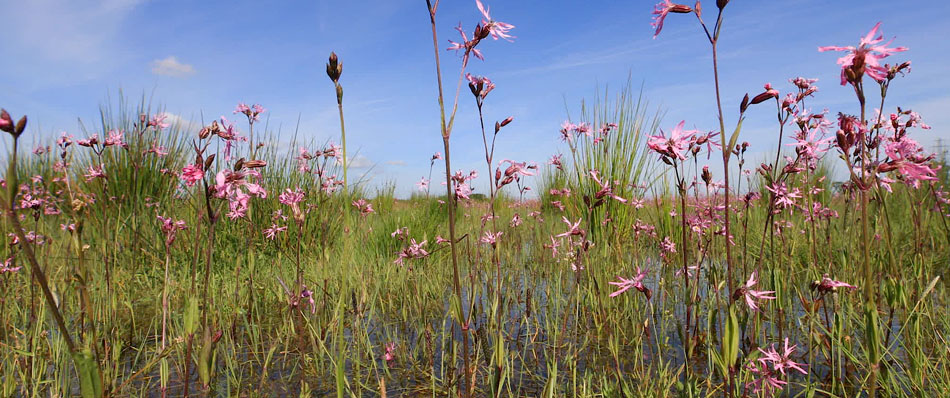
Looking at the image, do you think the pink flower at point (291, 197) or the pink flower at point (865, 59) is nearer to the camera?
the pink flower at point (865, 59)

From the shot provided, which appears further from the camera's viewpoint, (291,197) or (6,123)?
(291,197)

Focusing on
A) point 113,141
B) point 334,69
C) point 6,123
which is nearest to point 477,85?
point 334,69

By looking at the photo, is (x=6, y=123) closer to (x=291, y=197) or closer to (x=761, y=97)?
(x=291, y=197)

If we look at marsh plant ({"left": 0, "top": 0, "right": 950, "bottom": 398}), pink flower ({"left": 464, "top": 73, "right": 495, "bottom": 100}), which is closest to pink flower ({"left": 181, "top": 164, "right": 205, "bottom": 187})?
marsh plant ({"left": 0, "top": 0, "right": 950, "bottom": 398})

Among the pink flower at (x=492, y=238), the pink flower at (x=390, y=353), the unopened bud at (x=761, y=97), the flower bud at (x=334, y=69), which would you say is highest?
the flower bud at (x=334, y=69)

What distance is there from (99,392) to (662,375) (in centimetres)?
158

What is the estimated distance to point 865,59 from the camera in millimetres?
995

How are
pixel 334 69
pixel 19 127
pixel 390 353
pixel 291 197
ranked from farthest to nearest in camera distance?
pixel 390 353 → pixel 291 197 → pixel 334 69 → pixel 19 127

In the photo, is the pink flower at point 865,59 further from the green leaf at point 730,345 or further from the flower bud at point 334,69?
the flower bud at point 334,69

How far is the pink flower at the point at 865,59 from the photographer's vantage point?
0.99m

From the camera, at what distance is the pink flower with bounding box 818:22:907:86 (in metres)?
0.99

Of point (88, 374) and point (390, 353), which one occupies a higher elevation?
point (88, 374)

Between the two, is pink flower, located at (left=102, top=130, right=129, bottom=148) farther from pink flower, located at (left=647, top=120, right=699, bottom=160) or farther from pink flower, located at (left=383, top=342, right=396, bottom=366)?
pink flower, located at (left=647, top=120, right=699, bottom=160)

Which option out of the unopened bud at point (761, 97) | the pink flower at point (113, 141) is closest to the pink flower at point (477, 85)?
the unopened bud at point (761, 97)
